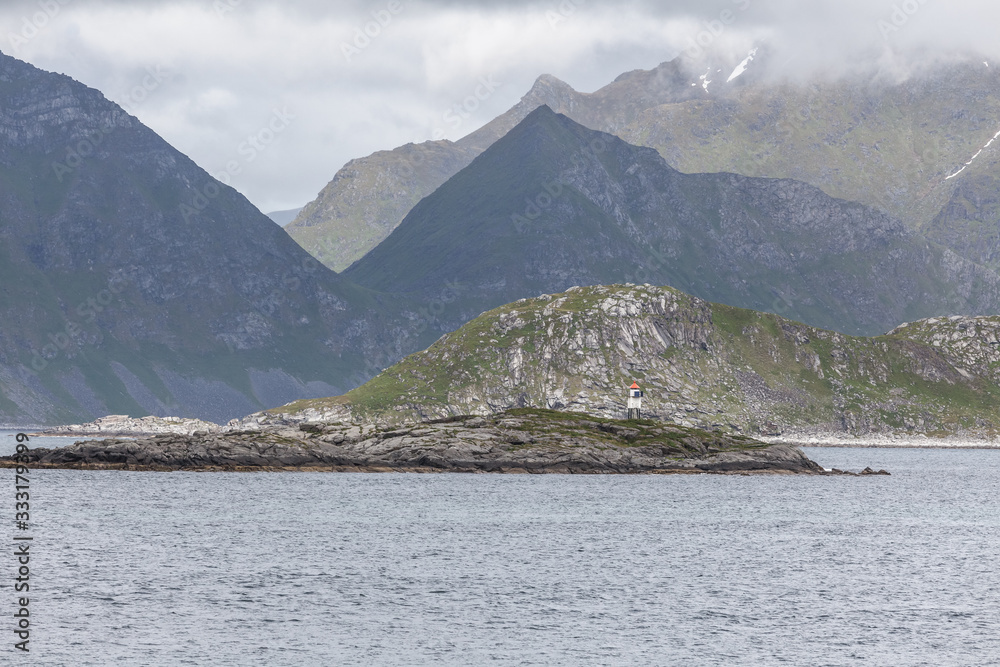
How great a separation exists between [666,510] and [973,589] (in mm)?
71466

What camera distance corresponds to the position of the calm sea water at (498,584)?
68.8 metres

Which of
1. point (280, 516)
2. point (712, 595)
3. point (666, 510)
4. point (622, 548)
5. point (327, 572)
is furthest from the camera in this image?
point (666, 510)

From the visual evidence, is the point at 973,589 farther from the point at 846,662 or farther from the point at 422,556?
the point at 422,556

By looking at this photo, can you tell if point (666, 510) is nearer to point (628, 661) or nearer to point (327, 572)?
point (327, 572)

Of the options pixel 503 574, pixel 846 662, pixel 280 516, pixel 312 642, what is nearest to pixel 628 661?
pixel 846 662

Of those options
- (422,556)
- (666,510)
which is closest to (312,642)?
(422,556)

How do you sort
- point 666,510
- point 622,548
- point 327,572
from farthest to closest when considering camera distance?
point 666,510 < point 622,548 < point 327,572

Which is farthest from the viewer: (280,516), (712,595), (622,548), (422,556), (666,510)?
(666,510)

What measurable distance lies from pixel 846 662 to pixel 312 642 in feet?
104

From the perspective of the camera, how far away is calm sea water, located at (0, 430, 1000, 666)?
68.8 meters

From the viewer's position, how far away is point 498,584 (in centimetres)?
9450

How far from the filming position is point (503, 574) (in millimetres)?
100062

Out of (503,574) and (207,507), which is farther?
(207,507)

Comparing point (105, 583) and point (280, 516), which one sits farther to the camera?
point (280, 516)
